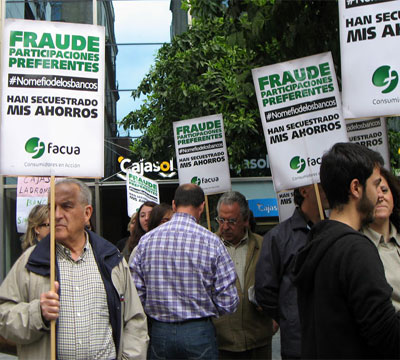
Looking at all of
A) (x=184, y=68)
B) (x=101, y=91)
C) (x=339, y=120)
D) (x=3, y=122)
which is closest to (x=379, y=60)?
(x=339, y=120)

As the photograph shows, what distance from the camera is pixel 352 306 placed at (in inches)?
90.4

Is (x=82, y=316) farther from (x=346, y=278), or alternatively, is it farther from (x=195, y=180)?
(x=195, y=180)

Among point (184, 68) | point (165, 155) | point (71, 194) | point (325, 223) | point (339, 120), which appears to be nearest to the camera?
point (325, 223)

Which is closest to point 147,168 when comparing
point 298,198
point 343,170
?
point 298,198

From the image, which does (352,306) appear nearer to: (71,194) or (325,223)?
(325,223)

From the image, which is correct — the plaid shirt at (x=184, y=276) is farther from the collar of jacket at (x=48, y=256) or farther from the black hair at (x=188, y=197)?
the collar of jacket at (x=48, y=256)

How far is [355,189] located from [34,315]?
1871 millimetres

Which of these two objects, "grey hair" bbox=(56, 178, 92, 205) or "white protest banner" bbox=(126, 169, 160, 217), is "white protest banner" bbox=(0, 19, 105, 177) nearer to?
"grey hair" bbox=(56, 178, 92, 205)

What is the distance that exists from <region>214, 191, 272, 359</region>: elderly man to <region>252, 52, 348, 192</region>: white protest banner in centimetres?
59

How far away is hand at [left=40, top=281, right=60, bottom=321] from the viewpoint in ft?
10.7

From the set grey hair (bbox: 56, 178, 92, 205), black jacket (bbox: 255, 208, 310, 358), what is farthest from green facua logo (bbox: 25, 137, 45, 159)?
black jacket (bbox: 255, 208, 310, 358)

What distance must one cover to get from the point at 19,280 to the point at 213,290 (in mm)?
1469

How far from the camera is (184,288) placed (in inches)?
167

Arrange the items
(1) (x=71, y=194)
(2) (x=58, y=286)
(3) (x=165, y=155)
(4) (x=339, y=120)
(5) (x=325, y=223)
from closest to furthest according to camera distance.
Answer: (5) (x=325, y=223)
(2) (x=58, y=286)
(1) (x=71, y=194)
(4) (x=339, y=120)
(3) (x=165, y=155)
